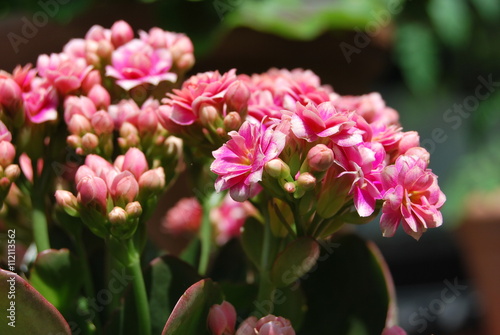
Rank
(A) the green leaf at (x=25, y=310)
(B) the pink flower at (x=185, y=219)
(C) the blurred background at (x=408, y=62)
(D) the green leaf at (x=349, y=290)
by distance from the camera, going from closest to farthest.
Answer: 1. (A) the green leaf at (x=25, y=310)
2. (D) the green leaf at (x=349, y=290)
3. (B) the pink flower at (x=185, y=219)
4. (C) the blurred background at (x=408, y=62)

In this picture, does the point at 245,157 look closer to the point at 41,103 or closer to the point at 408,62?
the point at 41,103

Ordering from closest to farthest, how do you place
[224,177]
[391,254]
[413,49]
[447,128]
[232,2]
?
[224,177] < [232,2] < [413,49] < [391,254] < [447,128]

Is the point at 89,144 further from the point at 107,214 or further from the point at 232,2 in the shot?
the point at 232,2

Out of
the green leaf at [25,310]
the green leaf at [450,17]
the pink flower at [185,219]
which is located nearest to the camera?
the green leaf at [25,310]

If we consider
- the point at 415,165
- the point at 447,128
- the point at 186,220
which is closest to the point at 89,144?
the point at 415,165

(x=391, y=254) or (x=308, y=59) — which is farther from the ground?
(x=308, y=59)

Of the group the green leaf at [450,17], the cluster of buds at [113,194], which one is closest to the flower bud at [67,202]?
the cluster of buds at [113,194]

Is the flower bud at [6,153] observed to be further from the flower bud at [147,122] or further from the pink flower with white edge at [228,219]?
the pink flower with white edge at [228,219]
